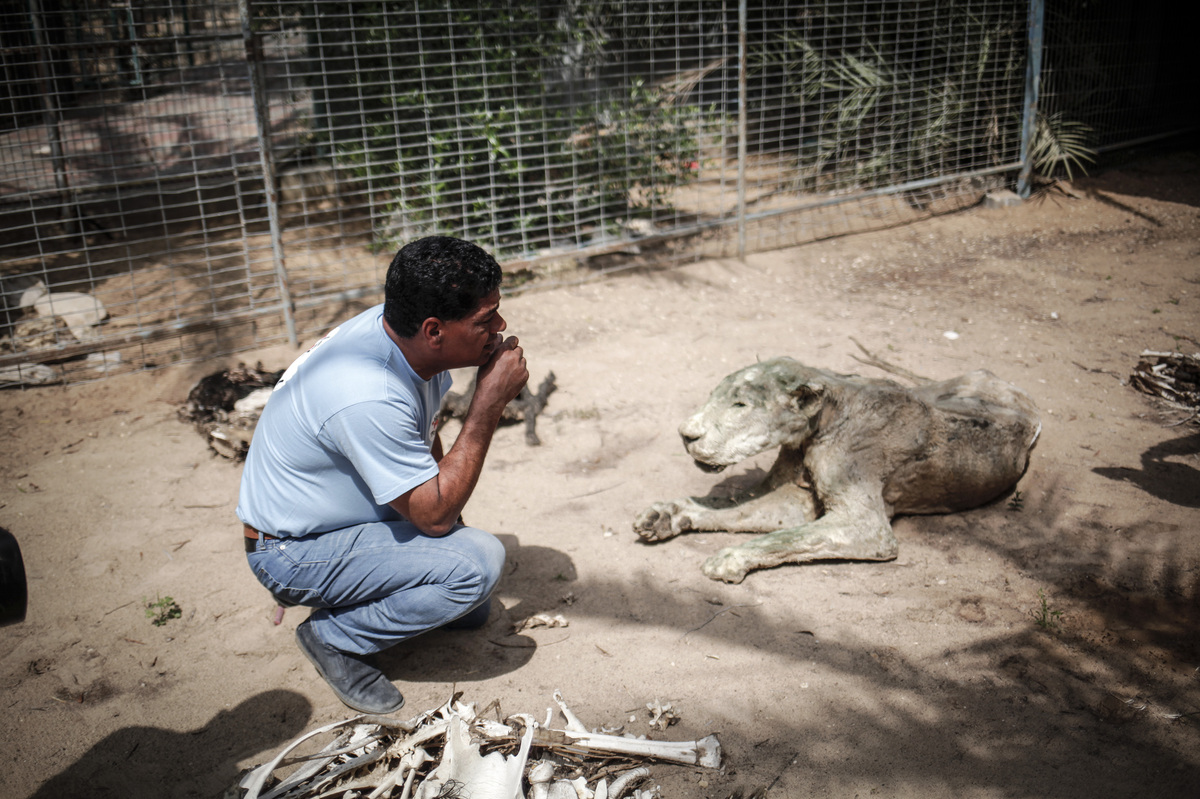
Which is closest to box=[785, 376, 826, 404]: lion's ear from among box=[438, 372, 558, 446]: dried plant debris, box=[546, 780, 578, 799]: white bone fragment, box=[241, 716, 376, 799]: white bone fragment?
box=[438, 372, 558, 446]: dried plant debris

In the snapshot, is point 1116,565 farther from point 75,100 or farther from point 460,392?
point 75,100

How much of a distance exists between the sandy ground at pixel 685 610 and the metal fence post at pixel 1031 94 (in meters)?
3.25

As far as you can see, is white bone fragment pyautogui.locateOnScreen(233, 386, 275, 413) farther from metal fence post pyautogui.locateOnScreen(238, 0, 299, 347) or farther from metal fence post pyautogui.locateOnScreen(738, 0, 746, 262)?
metal fence post pyautogui.locateOnScreen(738, 0, 746, 262)

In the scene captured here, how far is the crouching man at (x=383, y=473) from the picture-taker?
8.95 ft

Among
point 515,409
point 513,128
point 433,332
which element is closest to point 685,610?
point 433,332

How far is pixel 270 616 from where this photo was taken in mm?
3627

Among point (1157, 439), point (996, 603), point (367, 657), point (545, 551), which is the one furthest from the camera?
point (1157, 439)

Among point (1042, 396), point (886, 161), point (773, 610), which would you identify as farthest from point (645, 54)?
point (773, 610)

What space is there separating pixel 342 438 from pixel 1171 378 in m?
5.09

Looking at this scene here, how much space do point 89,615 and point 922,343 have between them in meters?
5.58

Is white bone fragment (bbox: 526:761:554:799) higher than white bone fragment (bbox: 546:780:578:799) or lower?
higher

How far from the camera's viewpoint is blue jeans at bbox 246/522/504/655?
9.75 ft

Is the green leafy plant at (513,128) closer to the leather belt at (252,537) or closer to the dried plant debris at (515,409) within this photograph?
the dried plant debris at (515,409)

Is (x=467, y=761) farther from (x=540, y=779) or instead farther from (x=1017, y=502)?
(x=1017, y=502)
